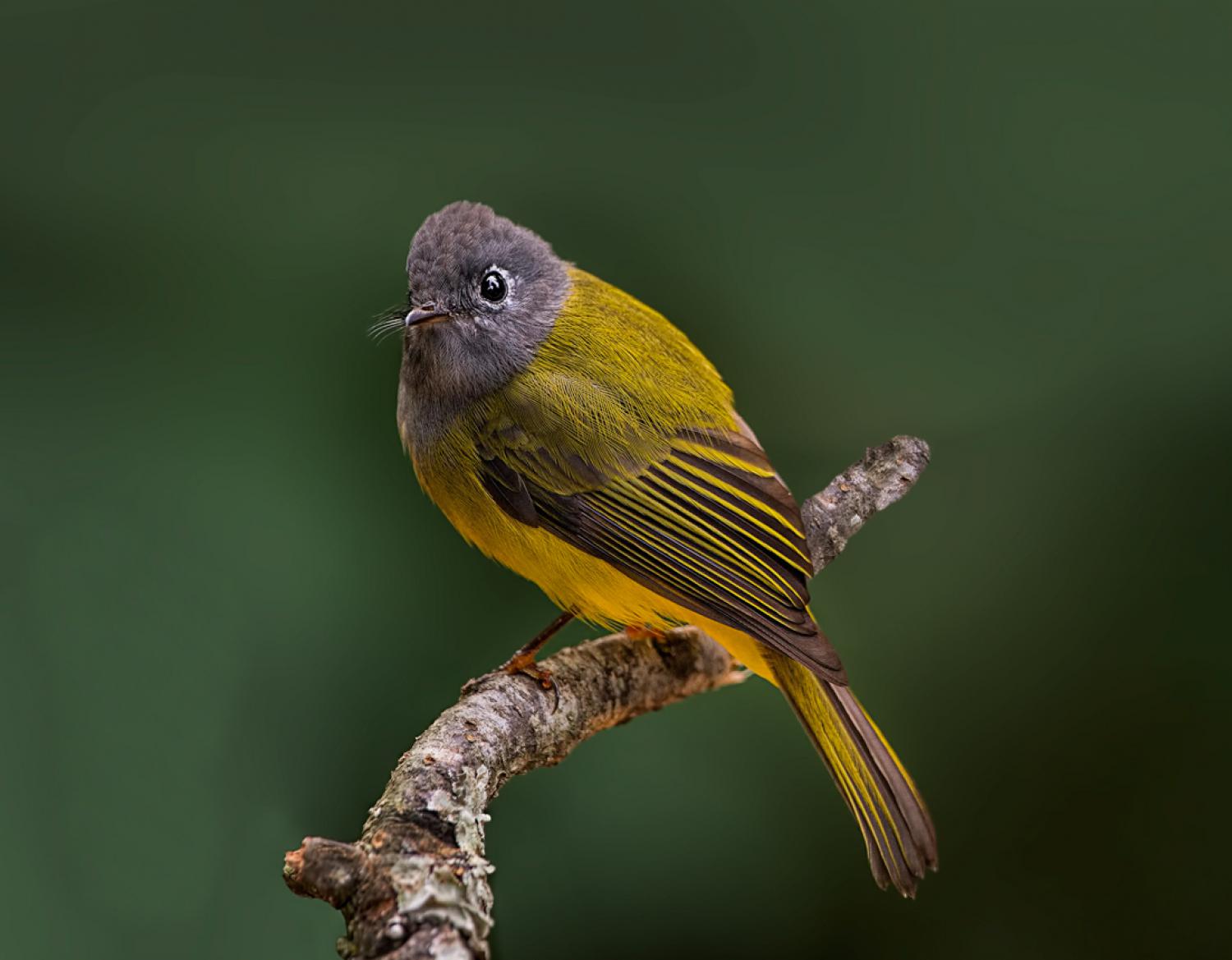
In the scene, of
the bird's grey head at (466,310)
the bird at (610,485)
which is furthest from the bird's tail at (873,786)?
the bird's grey head at (466,310)

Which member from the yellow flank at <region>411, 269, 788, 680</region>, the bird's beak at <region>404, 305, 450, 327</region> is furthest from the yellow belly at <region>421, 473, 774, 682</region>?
the bird's beak at <region>404, 305, 450, 327</region>

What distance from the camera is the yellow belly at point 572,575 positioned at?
2580 mm

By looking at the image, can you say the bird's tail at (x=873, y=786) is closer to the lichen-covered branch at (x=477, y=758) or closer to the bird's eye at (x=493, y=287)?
the lichen-covered branch at (x=477, y=758)

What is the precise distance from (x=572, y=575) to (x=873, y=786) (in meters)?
0.71

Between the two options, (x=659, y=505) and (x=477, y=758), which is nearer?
(x=477, y=758)

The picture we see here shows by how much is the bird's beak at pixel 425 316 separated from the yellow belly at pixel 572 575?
0.32m

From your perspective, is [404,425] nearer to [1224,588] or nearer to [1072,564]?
[1072,564]

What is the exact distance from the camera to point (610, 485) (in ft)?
8.50

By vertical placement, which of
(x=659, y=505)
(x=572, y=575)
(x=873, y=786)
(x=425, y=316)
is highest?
(x=425, y=316)

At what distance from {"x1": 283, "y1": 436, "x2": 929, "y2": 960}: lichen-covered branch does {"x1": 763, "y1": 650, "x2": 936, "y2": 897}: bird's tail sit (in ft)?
1.28

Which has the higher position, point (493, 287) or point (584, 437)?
point (493, 287)

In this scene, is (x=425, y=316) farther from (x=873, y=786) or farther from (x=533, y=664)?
(x=873, y=786)

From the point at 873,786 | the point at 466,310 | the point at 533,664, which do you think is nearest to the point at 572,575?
the point at 533,664

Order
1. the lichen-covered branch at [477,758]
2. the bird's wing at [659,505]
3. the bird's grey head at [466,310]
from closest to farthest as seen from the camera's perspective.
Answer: the lichen-covered branch at [477,758]
the bird's wing at [659,505]
the bird's grey head at [466,310]
